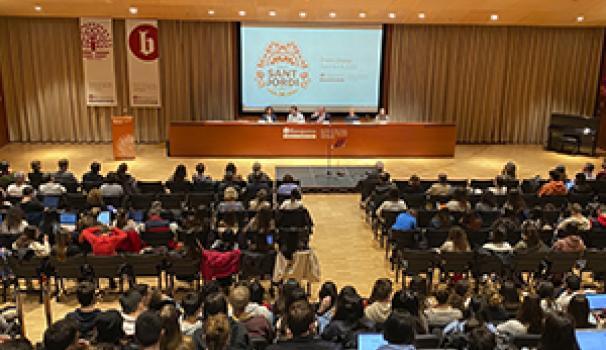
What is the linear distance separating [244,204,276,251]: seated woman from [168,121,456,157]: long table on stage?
767cm

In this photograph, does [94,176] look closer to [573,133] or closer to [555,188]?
[555,188]

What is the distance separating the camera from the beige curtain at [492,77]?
17172mm

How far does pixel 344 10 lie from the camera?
47.5ft

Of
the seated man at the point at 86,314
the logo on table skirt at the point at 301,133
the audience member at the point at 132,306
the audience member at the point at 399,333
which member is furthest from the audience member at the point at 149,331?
the logo on table skirt at the point at 301,133

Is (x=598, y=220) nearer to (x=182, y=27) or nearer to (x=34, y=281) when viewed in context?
(x=34, y=281)

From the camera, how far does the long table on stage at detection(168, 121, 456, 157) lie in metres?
15.0

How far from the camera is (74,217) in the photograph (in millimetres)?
8102

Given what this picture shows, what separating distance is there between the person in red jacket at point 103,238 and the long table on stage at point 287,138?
26.6ft

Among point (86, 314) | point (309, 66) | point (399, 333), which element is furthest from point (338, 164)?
point (399, 333)

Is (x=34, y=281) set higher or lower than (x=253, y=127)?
lower

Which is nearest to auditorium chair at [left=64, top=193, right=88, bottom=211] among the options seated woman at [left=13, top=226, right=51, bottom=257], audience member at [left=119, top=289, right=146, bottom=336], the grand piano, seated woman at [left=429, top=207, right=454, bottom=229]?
seated woman at [left=13, top=226, right=51, bottom=257]

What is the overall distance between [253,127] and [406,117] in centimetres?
522

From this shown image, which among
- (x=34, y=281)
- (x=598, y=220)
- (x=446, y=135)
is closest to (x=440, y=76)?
(x=446, y=135)

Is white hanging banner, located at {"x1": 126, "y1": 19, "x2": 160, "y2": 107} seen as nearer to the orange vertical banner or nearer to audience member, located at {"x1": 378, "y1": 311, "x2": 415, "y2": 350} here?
the orange vertical banner
